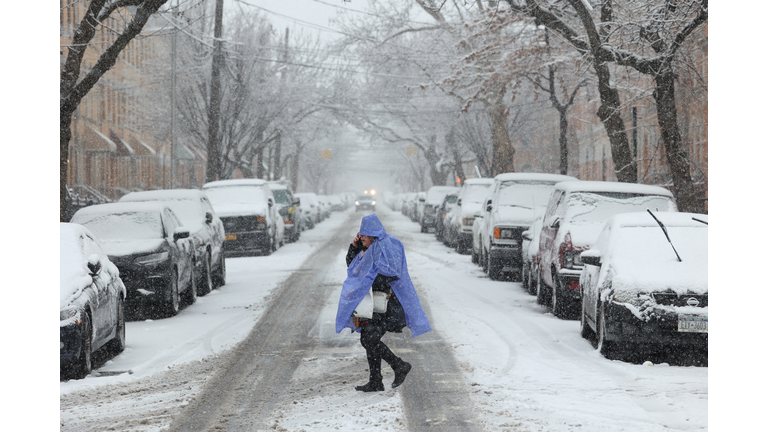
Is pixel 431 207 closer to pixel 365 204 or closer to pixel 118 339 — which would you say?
pixel 118 339

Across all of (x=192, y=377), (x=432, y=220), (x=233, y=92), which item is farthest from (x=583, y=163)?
(x=192, y=377)

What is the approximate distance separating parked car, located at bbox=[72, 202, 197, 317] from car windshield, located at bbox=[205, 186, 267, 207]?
9.78 metres

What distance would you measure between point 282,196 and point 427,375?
22.3m

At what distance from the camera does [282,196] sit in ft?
96.5

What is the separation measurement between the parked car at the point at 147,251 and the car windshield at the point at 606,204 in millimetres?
5498

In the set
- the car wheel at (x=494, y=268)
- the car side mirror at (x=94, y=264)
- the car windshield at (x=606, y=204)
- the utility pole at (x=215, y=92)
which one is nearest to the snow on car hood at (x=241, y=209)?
the utility pole at (x=215, y=92)

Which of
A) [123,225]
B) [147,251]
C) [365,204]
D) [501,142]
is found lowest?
[365,204]

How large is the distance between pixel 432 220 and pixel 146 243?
23.3 m

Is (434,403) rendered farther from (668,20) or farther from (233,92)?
(233,92)

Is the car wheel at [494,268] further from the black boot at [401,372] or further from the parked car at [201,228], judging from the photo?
the black boot at [401,372]

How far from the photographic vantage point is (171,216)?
13.0 meters

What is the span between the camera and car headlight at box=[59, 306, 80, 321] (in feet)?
24.0

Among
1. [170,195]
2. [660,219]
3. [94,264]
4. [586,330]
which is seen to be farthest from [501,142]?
[94,264]

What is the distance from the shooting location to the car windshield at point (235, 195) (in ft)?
74.6
